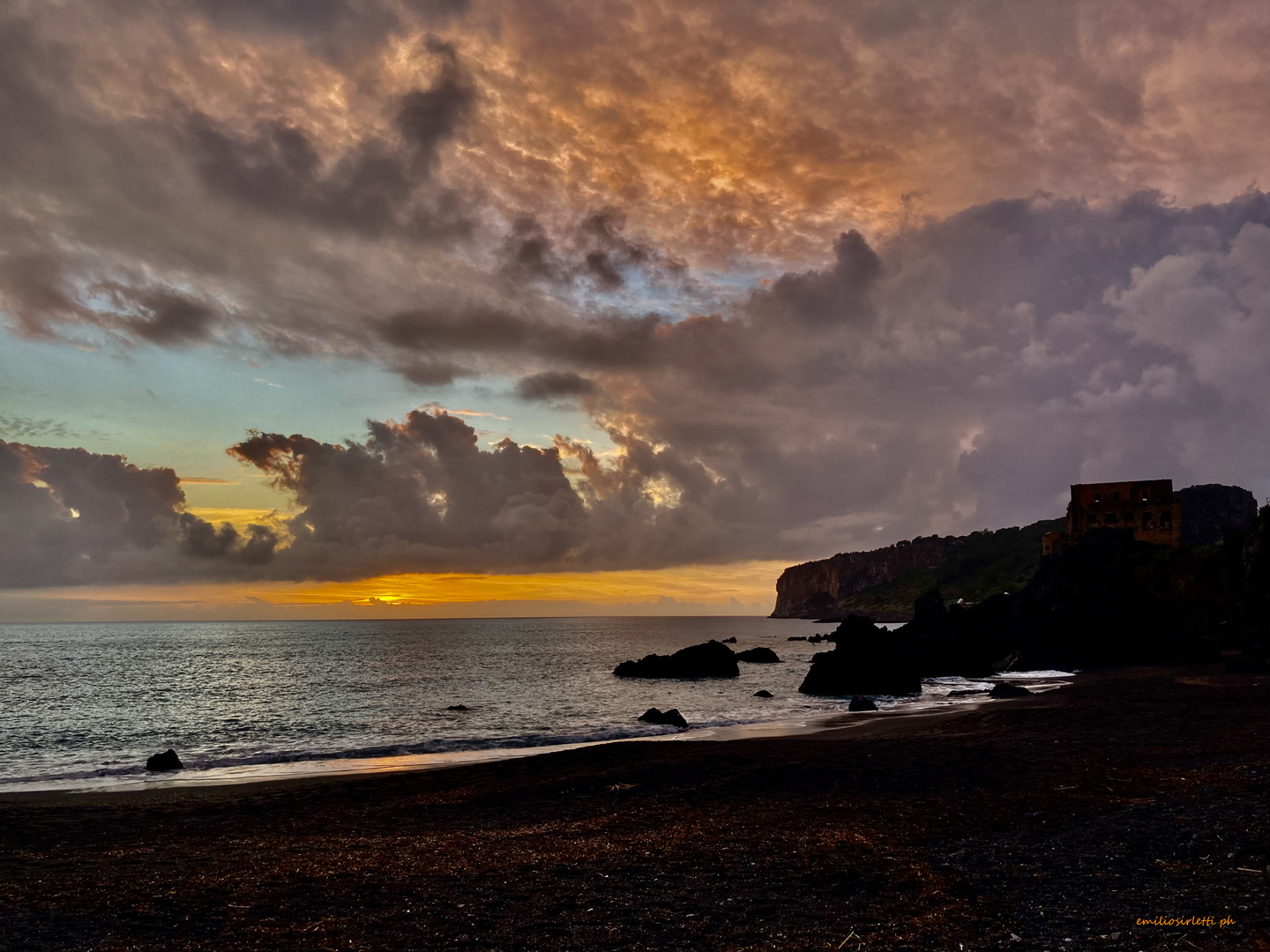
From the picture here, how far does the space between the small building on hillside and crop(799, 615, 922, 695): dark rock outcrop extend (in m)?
48.8

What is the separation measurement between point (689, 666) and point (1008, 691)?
138ft

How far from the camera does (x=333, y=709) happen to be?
56.4 meters

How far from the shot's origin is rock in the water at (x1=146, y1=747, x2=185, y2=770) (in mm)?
33031

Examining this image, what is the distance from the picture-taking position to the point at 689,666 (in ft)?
295

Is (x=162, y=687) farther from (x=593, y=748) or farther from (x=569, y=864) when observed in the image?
(x=569, y=864)

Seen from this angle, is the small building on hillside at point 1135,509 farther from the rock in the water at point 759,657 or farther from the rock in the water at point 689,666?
the rock in the water at point 689,666

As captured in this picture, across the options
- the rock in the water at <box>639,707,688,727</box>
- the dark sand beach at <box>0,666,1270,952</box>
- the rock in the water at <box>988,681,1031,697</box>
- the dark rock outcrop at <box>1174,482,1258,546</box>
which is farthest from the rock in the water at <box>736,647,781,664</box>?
the dark rock outcrop at <box>1174,482,1258,546</box>

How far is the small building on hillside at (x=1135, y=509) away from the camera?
331 feet

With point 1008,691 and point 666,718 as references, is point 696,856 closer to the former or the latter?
point 666,718

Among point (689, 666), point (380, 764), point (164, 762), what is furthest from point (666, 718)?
point (689, 666)

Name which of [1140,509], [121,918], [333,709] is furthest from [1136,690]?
[1140,509]

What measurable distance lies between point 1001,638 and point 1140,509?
36086 mm

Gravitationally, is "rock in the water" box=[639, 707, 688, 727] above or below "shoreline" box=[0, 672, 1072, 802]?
below

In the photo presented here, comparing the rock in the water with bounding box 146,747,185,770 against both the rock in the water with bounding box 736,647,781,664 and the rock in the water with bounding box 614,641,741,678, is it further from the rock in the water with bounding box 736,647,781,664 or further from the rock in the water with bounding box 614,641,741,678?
the rock in the water with bounding box 736,647,781,664
